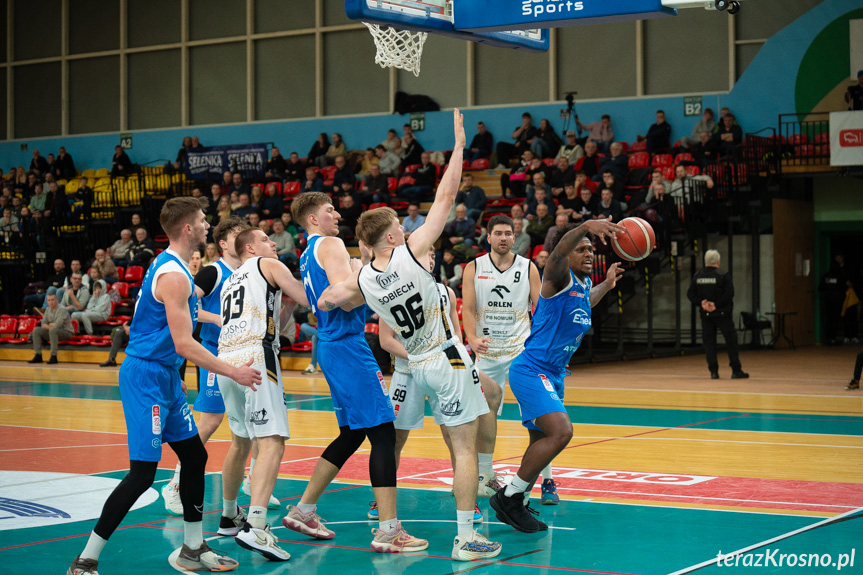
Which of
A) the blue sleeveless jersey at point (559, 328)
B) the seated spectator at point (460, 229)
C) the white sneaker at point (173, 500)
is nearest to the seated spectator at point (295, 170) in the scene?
the seated spectator at point (460, 229)

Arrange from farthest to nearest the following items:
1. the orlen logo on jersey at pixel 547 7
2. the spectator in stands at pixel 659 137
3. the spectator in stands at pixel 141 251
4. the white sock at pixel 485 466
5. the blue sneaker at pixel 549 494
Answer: the spectator in stands at pixel 141 251, the spectator in stands at pixel 659 137, the orlen logo on jersey at pixel 547 7, the white sock at pixel 485 466, the blue sneaker at pixel 549 494

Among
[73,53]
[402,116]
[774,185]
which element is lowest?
[774,185]

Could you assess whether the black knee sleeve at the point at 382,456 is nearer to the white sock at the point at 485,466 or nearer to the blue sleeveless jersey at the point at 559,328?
the blue sleeveless jersey at the point at 559,328

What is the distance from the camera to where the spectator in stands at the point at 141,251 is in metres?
21.6

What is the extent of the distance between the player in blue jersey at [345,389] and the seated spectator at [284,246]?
42.4 ft

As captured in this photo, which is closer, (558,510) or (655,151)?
(558,510)

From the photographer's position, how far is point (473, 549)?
18.7 ft

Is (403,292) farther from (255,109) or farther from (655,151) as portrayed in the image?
(255,109)

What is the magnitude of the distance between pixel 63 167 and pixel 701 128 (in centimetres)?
1765

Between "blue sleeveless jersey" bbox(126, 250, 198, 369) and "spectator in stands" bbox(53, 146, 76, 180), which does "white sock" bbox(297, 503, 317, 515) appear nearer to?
"blue sleeveless jersey" bbox(126, 250, 198, 369)

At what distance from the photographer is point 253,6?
2741 cm

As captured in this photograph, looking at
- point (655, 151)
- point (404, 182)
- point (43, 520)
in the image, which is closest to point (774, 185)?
point (655, 151)

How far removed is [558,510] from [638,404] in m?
6.08

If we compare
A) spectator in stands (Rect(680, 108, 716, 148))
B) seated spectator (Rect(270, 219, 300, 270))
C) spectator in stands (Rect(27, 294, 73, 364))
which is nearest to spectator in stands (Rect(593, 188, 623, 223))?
spectator in stands (Rect(680, 108, 716, 148))
